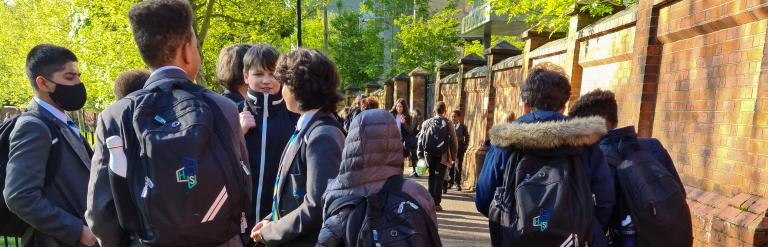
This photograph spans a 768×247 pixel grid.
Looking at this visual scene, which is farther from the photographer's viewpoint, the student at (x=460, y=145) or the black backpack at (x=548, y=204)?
the student at (x=460, y=145)

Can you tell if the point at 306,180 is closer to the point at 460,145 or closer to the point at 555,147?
the point at 555,147

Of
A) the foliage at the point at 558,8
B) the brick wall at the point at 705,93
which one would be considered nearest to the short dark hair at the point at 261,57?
the brick wall at the point at 705,93

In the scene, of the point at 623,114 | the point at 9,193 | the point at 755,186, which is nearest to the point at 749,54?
the point at 755,186

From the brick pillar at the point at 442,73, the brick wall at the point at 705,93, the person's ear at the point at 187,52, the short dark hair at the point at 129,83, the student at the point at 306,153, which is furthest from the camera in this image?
the brick pillar at the point at 442,73

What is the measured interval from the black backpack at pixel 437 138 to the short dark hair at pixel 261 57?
583cm

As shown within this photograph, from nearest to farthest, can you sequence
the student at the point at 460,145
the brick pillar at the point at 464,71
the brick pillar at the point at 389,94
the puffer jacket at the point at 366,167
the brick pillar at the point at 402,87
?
1. the puffer jacket at the point at 366,167
2. the student at the point at 460,145
3. the brick pillar at the point at 464,71
4. the brick pillar at the point at 402,87
5. the brick pillar at the point at 389,94

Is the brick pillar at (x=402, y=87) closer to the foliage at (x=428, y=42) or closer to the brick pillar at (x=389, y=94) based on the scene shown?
the brick pillar at (x=389, y=94)

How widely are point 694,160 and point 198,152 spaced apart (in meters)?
4.28

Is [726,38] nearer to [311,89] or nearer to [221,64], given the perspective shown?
[311,89]

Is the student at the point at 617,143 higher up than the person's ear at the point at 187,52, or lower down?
lower down

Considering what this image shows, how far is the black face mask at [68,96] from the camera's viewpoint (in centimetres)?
332

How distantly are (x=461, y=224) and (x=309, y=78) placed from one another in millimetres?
6138

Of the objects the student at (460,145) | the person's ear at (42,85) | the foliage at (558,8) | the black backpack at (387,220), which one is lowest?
the student at (460,145)

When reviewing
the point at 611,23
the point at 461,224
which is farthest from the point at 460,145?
the point at 611,23
